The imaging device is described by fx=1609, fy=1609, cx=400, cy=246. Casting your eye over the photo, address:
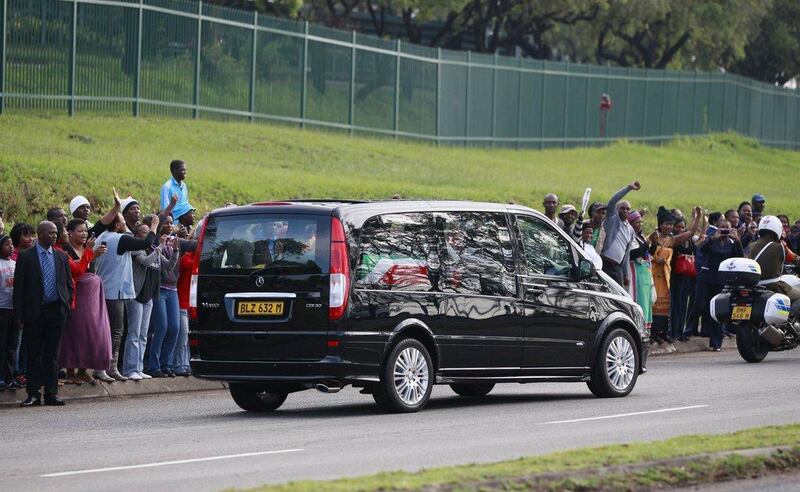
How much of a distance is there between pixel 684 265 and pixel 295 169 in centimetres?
1065

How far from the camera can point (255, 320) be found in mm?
14648

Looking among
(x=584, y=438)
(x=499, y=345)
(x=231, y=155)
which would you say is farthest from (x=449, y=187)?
(x=584, y=438)

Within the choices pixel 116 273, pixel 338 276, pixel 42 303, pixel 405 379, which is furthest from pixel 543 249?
pixel 42 303

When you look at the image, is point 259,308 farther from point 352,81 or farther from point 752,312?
point 352,81

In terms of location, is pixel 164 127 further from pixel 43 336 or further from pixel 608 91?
pixel 608 91

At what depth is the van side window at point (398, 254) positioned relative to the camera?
47.9ft

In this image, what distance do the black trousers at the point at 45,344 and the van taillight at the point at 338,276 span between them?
3278mm

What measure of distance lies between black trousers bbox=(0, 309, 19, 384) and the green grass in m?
6.33

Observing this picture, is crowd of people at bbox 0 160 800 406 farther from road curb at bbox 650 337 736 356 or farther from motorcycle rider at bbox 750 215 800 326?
road curb at bbox 650 337 736 356

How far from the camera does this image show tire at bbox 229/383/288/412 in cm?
1554

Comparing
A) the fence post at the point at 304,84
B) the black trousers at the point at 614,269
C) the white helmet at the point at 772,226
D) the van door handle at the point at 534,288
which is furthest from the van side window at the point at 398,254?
the fence post at the point at 304,84

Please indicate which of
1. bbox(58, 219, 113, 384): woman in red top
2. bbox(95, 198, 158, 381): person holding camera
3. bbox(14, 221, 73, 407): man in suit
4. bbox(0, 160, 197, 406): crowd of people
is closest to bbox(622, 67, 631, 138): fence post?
bbox(0, 160, 197, 406): crowd of people

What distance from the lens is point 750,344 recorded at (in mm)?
21641

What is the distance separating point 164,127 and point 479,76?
51.7ft
